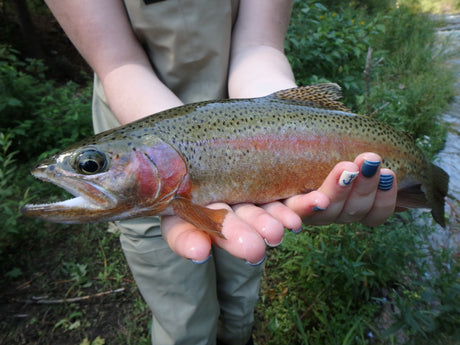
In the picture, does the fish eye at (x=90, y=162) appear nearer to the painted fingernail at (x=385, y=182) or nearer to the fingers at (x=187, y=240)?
the fingers at (x=187, y=240)

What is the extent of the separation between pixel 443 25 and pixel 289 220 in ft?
51.8

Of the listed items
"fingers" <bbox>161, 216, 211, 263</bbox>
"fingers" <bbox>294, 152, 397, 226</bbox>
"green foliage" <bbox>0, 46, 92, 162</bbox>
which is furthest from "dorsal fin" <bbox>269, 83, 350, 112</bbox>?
"green foliage" <bbox>0, 46, 92, 162</bbox>

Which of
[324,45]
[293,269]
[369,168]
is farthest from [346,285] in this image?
[324,45]

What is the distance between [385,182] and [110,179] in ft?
4.66

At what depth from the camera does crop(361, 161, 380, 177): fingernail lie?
1.47 meters

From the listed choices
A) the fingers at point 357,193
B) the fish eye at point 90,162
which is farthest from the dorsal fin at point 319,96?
the fish eye at point 90,162

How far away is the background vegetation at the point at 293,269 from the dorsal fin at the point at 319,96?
4.15 ft

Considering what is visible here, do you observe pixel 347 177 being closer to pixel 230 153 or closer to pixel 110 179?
pixel 230 153

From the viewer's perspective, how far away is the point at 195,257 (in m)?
1.26

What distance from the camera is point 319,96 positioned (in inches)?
81.4

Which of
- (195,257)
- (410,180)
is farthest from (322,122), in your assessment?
(195,257)

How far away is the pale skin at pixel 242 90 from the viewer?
134 centimetres

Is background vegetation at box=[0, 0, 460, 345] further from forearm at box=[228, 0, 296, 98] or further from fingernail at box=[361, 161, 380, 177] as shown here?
forearm at box=[228, 0, 296, 98]

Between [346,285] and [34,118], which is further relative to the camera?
[34,118]
